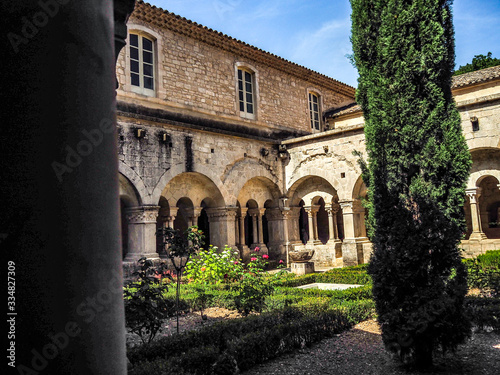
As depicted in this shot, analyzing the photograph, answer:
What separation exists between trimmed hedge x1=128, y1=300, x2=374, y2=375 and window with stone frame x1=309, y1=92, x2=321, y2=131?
12.0m

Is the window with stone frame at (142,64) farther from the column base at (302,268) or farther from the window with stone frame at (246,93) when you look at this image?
the column base at (302,268)

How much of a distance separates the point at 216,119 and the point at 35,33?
12.2 meters

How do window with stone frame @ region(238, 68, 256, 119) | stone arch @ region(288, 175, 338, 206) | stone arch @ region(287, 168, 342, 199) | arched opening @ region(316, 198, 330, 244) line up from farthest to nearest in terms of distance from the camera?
arched opening @ region(316, 198, 330, 244)
stone arch @ region(288, 175, 338, 206)
window with stone frame @ region(238, 68, 256, 119)
stone arch @ region(287, 168, 342, 199)

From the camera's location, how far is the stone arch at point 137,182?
1006 cm

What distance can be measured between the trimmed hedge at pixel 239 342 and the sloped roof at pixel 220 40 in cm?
925

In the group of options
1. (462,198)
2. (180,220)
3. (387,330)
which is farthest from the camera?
(180,220)

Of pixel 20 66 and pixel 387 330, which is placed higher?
pixel 20 66

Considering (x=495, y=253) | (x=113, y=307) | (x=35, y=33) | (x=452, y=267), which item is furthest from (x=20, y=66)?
(x=495, y=253)

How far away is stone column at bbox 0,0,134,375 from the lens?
0.88m

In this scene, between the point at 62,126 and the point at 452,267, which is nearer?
the point at 62,126

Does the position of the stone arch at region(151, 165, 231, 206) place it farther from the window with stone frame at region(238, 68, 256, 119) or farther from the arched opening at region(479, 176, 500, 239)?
the arched opening at region(479, 176, 500, 239)

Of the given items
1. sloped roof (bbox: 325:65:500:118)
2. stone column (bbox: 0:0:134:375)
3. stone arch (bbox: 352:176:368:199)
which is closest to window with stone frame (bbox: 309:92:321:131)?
sloped roof (bbox: 325:65:500:118)

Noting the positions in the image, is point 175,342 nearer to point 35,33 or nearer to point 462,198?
point 462,198

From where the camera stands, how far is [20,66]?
3.05ft
